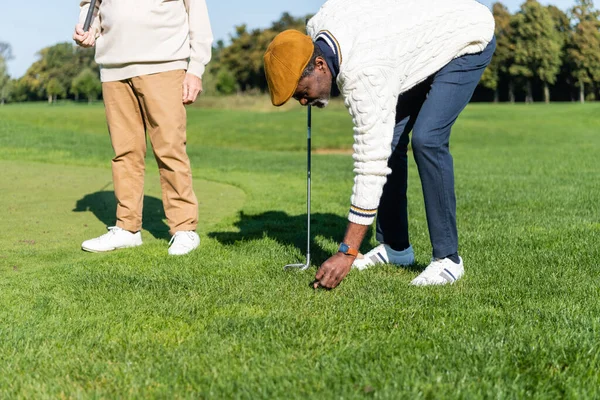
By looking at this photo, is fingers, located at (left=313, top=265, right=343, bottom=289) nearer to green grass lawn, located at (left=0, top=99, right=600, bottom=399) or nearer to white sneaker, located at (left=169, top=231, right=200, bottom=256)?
green grass lawn, located at (left=0, top=99, right=600, bottom=399)

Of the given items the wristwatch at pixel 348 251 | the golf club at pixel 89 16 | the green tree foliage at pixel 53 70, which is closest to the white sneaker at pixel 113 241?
the golf club at pixel 89 16

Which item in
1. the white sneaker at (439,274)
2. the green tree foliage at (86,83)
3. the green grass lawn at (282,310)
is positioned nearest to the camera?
the green grass lawn at (282,310)

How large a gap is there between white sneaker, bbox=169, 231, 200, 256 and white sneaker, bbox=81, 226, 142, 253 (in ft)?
1.27

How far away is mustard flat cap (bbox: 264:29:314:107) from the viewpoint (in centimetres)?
332

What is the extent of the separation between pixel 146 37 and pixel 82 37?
485 mm

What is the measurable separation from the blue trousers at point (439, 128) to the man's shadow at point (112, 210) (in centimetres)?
245

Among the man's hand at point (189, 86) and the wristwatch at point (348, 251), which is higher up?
the man's hand at point (189, 86)

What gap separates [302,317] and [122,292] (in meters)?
1.15

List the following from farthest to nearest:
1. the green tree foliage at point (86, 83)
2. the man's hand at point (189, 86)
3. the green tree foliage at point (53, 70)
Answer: the green tree foliage at point (53, 70), the green tree foliage at point (86, 83), the man's hand at point (189, 86)

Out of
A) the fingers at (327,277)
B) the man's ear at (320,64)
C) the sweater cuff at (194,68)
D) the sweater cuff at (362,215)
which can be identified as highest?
the sweater cuff at (194,68)

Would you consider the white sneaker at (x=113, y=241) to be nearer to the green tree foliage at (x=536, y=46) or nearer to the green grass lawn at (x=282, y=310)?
the green grass lawn at (x=282, y=310)

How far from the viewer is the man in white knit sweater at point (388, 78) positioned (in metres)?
3.36

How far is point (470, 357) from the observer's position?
2.71 m

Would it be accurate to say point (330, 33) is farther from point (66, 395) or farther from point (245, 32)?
point (245, 32)
